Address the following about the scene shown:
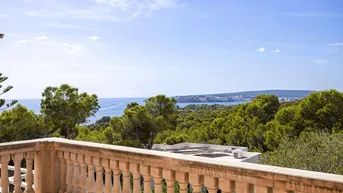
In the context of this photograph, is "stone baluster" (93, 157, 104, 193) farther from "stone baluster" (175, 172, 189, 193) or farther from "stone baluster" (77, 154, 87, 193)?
"stone baluster" (175, 172, 189, 193)

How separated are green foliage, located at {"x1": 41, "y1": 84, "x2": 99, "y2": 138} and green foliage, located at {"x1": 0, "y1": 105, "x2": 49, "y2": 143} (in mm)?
6421

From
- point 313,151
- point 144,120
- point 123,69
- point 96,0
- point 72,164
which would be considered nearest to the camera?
point 72,164

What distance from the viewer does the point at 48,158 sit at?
3453mm

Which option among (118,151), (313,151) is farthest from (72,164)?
(313,151)

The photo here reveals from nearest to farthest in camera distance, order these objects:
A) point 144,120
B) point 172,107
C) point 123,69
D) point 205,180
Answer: point 205,180, point 123,69, point 144,120, point 172,107

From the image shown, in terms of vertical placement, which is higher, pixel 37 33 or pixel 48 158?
pixel 37 33

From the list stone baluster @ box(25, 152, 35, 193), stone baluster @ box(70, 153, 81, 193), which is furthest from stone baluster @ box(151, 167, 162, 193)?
stone baluster @ box(25, 152, 35, 193)

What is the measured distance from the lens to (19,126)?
66.9 feet

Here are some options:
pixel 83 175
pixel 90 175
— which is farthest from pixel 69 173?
pixel 90 175

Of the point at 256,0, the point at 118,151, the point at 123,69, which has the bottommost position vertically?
the point at 118,151

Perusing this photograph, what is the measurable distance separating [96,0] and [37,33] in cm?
689

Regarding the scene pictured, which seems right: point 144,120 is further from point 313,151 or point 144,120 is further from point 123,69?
→ point 313,151

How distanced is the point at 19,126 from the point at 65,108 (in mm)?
9300

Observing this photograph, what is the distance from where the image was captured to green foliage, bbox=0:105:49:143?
19688mm
